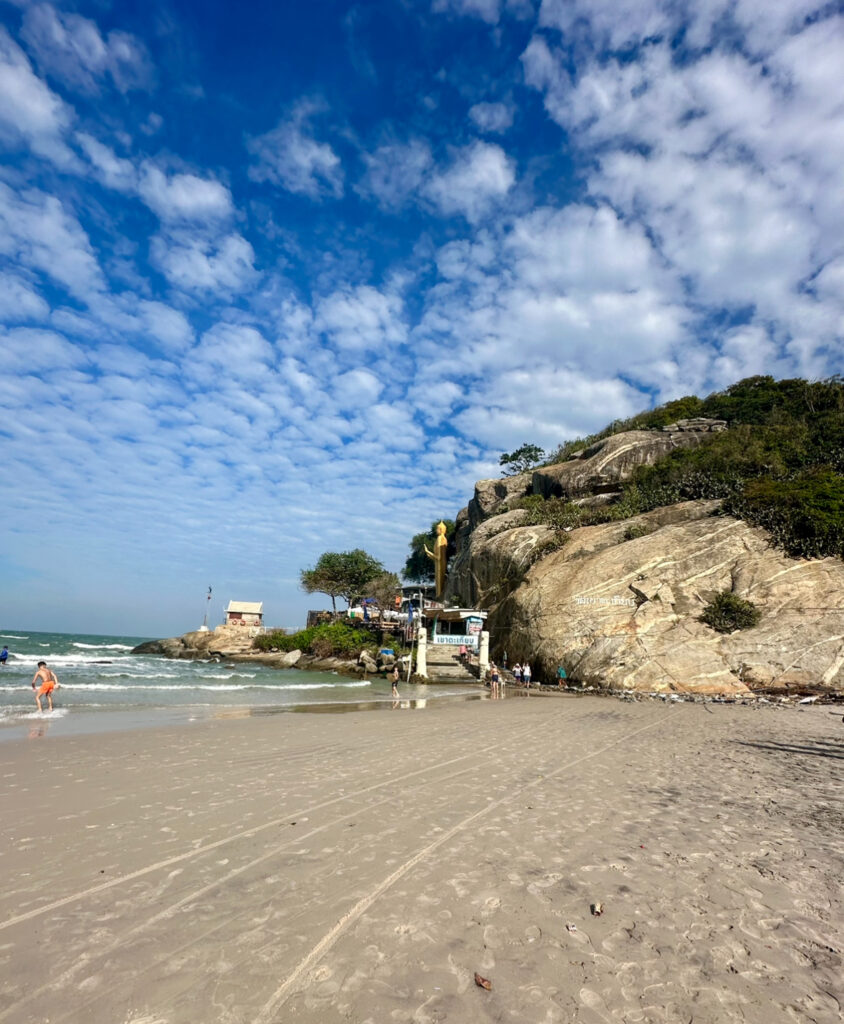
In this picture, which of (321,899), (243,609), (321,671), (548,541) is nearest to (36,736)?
(321,899)

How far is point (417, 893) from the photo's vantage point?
4559mm

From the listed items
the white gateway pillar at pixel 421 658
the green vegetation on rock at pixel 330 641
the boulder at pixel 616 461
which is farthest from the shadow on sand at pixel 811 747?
the green vegetation on rock at pixel 330 641

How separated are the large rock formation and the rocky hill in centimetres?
6

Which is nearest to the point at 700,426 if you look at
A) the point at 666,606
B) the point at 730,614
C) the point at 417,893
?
the point at 666,606

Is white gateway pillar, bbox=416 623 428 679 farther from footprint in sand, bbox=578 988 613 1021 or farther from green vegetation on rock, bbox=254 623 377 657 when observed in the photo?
footprint in sand, bbox=578 988 613 1021

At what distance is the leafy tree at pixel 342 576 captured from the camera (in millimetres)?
65000

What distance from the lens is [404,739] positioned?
1325 centimetres

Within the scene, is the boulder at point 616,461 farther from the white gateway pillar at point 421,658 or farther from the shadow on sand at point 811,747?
the shadow on sand at point 811,747

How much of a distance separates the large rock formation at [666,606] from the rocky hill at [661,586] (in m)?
0.06

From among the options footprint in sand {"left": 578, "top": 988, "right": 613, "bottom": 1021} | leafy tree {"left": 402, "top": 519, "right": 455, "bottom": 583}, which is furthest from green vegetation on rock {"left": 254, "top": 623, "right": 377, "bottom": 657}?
footprint in sand {"left": 578, "top": 988, "right": 613, "bottom": 1021}

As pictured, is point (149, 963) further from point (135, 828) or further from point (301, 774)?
point (301, 774)

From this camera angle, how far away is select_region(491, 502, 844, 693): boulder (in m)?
23.8

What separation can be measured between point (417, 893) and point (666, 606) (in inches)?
1032

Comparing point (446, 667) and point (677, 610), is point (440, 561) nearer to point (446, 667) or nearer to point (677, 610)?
point (446, 667)
